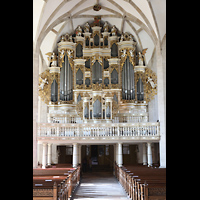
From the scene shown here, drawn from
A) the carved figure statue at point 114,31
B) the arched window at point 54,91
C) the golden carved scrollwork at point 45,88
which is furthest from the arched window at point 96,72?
the golden carved scrollwork at point 45,88

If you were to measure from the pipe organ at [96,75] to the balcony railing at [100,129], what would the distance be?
1.51 meters

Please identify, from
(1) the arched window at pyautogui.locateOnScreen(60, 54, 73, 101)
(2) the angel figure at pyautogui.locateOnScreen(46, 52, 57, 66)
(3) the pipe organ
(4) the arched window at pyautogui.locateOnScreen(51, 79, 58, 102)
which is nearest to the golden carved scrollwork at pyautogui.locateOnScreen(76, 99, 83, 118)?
(3) the pipe organ

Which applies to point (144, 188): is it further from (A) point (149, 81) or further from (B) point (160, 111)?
(A) point (149, 81)

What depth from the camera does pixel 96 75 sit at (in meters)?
19.5

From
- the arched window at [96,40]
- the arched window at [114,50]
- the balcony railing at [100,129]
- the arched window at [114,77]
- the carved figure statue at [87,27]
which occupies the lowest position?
the balcony railing at [100,129]

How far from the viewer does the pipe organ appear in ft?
62.6

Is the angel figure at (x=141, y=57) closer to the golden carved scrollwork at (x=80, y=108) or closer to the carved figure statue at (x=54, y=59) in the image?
the golden carved scrollwork at (x=80, y=108)

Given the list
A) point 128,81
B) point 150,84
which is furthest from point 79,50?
point 150,84

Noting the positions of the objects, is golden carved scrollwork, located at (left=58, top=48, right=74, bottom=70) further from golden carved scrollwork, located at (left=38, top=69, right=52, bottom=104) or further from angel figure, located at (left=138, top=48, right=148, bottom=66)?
angel figure, located at (left=138, top=48, right=148, bottom=66)

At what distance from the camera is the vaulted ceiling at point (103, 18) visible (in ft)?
54.0
